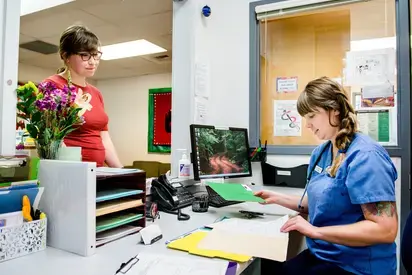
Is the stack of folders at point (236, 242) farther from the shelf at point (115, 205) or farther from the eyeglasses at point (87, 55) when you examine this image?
the eyeglasses at point (87, 55)

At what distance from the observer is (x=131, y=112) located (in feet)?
19.7

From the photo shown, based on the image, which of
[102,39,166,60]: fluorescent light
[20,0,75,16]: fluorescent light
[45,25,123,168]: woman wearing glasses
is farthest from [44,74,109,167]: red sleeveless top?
[102,39,166,60]: fluorescent light

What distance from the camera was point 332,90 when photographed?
1196mm

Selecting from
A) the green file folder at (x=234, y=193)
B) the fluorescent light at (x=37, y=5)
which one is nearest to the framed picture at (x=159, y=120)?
the fluorescent light at (x=37, y=5)

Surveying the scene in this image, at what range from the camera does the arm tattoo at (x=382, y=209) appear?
0.99m

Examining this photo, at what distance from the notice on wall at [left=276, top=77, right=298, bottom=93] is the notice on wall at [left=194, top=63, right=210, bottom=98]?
0.53 metres

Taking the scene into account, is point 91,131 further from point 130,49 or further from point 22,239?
point 130,49

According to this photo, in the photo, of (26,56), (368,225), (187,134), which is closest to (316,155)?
(368,225)

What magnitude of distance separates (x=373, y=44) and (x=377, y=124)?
52 centimetres

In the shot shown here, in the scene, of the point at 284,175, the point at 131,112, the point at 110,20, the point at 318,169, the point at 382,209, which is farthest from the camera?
the point at 131,112

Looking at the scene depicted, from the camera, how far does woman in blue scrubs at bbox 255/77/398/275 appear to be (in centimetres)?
99

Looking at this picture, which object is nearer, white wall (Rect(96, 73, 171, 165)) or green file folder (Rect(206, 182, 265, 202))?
green file folder (Rect(206, 182, 265, 202))

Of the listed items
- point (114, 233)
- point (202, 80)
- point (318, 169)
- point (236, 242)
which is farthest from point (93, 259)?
point (202, 80)

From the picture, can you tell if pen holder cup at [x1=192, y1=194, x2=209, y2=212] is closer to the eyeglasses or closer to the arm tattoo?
the arm tattoo
